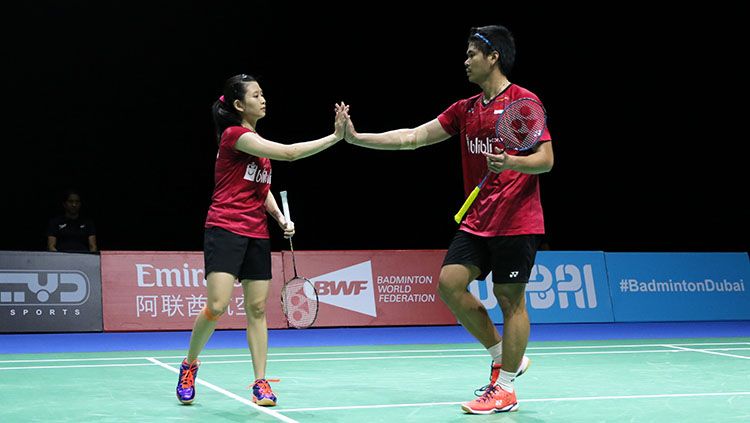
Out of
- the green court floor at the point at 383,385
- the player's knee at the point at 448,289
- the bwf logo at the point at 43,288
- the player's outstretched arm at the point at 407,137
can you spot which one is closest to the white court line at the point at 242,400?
the green court floor at the point at 383,385

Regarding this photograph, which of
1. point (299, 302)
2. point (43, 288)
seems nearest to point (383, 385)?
point (299, 302)

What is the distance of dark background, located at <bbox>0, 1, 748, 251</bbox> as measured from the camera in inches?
500

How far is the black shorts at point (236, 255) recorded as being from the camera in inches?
194

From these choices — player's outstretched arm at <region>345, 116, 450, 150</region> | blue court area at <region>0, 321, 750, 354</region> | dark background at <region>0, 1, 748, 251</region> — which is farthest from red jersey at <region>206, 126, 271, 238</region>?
dark background at <region>0, 1, 748, 251</region>

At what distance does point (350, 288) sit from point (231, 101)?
6.07 meters

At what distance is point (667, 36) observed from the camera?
1515cm

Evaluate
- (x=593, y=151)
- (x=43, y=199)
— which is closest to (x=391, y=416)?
(x=43, y=199)

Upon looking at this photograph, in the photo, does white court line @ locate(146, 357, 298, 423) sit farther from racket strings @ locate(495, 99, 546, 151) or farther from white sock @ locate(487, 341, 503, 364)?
racket strings @ locate(495, 99, 546, 151)

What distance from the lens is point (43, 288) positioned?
10.1 meters

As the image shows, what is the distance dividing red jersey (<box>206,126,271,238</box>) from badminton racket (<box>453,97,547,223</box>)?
1350 mm

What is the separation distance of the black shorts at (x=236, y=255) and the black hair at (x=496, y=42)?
156 centimetres

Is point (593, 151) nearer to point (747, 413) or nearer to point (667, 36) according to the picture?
point (667, 36)

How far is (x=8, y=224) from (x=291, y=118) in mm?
4214

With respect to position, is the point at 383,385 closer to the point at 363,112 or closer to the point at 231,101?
the point at 231,101
